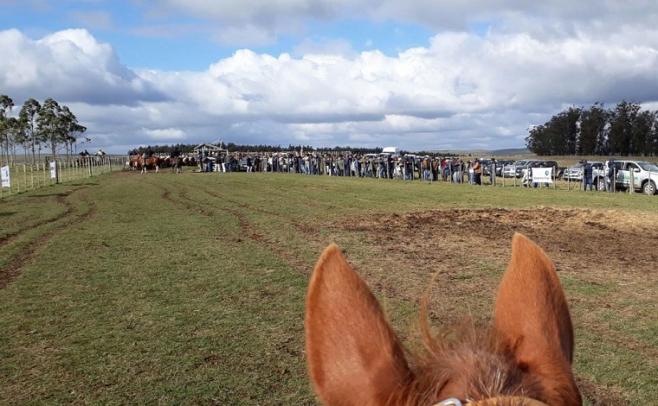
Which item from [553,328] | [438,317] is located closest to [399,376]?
[553,328]

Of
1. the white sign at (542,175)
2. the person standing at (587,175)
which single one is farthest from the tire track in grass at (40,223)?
the person standing at (587,175)

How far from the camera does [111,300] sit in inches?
277

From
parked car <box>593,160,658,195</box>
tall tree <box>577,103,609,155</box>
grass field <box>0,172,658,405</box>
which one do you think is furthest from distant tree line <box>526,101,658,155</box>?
grass field <box>0,172,658,405</box>

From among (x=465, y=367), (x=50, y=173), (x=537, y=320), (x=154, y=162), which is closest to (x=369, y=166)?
(x=154, y=162)

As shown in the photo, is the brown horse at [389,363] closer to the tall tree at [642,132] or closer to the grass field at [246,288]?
the grass field at [246,288]

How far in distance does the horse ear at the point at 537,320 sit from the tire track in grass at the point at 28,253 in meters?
8.58

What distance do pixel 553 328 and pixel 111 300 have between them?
6.96 metres

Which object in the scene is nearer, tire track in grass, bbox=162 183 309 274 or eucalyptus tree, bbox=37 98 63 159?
tire track in grass, bbox=162 183 309 274

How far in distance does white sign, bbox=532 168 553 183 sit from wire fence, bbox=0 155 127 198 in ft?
89.2

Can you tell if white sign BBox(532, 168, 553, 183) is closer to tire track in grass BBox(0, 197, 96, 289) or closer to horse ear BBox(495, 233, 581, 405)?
tire track in grass BBox(0, 197, 96, 289)

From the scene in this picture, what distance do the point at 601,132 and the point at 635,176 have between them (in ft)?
173

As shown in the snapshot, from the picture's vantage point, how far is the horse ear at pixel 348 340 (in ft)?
2.98

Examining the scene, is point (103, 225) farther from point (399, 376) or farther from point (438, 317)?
point (399, 376)

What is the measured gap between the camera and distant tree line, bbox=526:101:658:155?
67.5m
